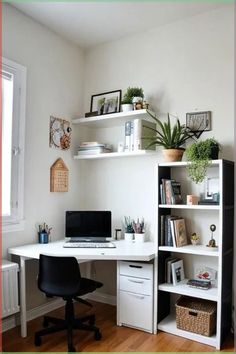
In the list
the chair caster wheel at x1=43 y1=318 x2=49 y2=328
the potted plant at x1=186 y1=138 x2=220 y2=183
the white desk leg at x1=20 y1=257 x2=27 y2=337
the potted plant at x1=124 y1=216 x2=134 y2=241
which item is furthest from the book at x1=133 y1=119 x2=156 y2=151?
the chair caster wheel at x1=43 y1=318 x2=49 y2=328

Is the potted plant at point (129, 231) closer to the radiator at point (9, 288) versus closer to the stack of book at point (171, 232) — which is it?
the stack of book at point (171, 232)

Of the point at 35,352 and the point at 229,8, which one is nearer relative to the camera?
the point at 35,352

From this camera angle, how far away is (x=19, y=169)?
2.84 metres

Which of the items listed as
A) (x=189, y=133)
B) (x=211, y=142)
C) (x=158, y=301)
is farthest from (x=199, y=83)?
(x=158, y=301)

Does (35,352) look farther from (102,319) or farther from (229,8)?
(229,8)

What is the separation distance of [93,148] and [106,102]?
1.74ft

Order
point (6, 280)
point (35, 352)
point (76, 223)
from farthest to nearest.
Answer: point (76, 223) → point (6, 280) → point (35, 352)

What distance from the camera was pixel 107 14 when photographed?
2.89 meters

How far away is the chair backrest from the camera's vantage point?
231 centimetres

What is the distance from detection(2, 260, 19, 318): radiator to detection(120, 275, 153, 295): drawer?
35.8 inches

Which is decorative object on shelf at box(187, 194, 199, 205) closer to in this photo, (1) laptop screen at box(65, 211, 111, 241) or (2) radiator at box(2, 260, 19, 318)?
(1) laptop screen at box(65, 211, 111, 241)

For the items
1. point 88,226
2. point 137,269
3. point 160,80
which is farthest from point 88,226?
point 160,80

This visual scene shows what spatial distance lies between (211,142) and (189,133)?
38 centimetres

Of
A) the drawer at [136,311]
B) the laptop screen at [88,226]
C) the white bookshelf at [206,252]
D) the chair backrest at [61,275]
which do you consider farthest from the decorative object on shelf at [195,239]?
the chair backrest at [61,275]
